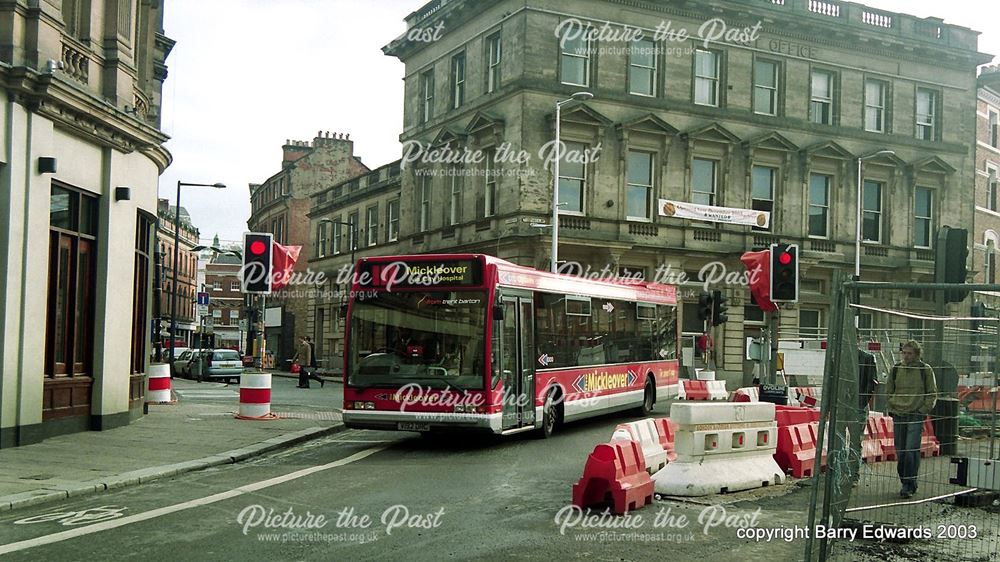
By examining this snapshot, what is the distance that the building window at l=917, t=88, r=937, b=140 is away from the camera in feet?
140

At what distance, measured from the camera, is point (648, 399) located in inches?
845

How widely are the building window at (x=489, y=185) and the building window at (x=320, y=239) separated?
2446 centimetres

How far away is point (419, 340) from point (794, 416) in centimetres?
553

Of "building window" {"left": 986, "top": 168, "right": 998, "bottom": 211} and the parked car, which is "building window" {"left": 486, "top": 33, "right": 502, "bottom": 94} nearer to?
the parked car

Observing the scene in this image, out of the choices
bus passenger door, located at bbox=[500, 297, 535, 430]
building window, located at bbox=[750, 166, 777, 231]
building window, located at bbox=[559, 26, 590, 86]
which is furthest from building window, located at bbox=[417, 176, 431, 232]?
bus passenger door, located at bbox=[500, 297, 535, 430]

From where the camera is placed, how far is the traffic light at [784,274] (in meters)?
17.7

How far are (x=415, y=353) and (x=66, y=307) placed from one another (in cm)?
578

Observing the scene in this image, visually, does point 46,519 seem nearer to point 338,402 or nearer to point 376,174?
point 338,402

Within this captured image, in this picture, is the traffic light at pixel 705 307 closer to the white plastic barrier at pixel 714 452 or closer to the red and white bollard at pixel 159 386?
the red and white bollard at pixel 159 386

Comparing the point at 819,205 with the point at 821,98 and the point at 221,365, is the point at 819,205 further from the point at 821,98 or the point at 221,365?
the point at 221,365

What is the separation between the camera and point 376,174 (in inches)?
2014

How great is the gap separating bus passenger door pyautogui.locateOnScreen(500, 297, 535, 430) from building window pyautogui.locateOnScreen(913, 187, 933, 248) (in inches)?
1277

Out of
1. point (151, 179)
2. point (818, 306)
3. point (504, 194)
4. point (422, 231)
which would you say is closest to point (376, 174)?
point (422, 231)

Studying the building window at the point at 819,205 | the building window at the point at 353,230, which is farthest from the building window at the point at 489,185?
the building window at the point at 353,230
